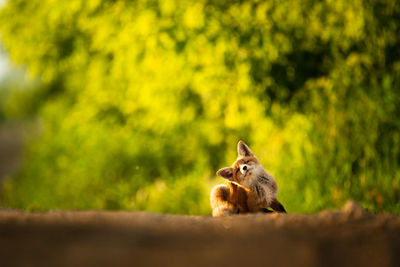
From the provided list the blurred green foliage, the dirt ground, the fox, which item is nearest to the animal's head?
the fox

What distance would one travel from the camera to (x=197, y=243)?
206cm

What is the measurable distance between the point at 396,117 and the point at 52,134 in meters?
8.71

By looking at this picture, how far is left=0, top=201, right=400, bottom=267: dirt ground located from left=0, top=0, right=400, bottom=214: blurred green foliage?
4.10 meters

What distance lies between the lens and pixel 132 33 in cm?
793

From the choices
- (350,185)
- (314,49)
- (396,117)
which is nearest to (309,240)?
(350,185)

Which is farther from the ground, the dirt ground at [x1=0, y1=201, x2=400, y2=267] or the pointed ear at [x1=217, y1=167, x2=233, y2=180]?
the pointed ear at [x1=217, y1=167, x2=233, y2=180]

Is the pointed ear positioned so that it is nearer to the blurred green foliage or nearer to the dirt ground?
the dirt ground

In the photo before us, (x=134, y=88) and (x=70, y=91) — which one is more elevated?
(x=70, y=91)

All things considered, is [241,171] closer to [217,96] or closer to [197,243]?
[197,243]

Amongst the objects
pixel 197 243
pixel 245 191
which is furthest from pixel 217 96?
pixel 197 243

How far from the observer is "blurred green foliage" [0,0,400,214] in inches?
269

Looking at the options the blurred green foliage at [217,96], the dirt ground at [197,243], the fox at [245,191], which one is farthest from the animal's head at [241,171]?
the blurred green foliage at [217,96]

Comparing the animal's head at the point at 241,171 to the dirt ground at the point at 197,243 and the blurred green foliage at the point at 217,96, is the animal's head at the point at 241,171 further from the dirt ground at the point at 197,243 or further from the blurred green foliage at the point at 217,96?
the blurred green foliage at the point at 217,96

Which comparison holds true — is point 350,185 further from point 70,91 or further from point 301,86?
point 70,91
